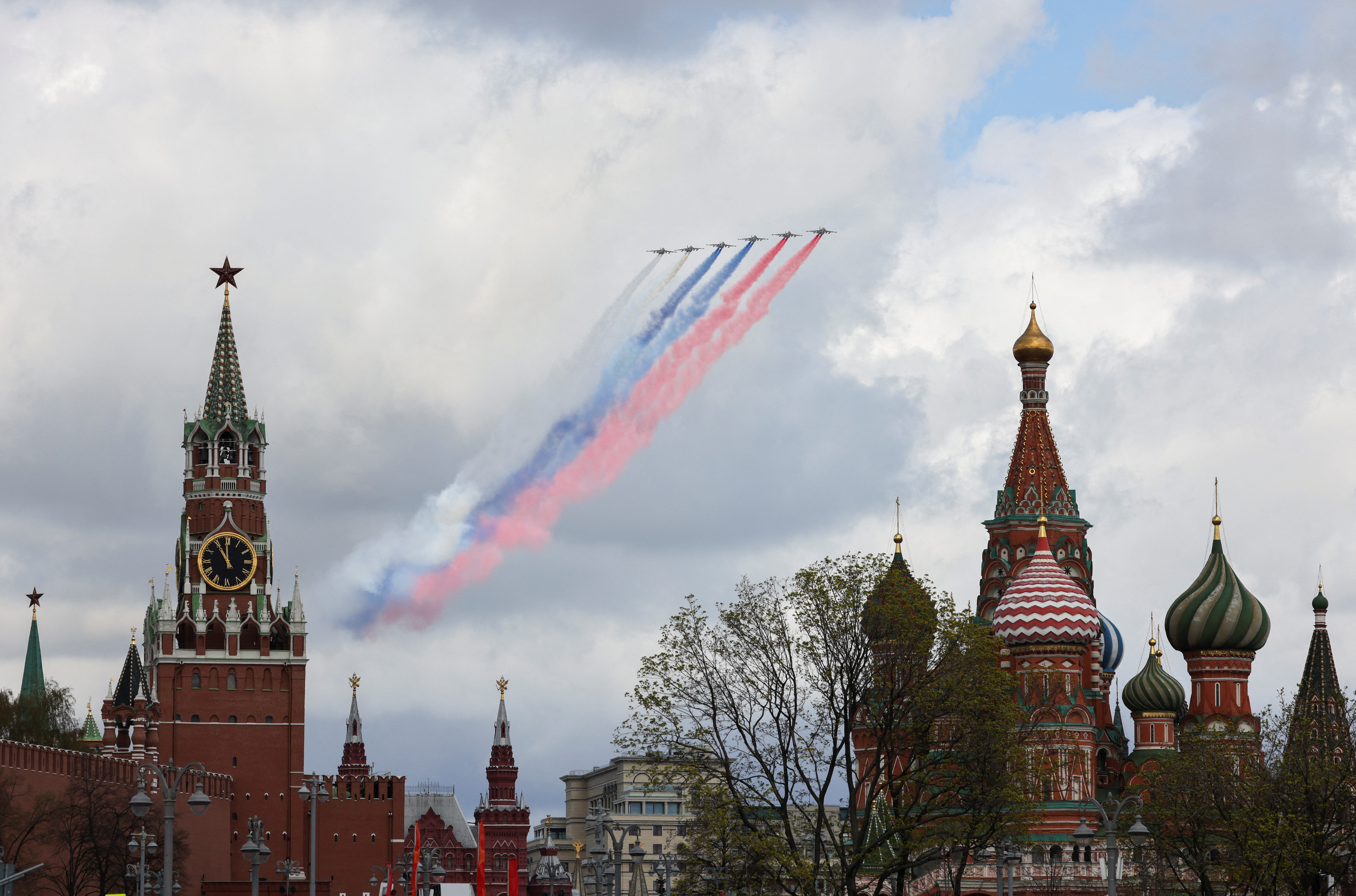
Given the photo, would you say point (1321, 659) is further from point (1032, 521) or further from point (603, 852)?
point (603, 852)

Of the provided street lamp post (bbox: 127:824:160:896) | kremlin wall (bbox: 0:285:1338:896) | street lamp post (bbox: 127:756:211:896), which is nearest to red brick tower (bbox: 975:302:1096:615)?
kremlin wall (bbox: 0:285:1338:896)

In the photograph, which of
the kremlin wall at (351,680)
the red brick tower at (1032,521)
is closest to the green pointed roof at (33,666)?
the kremlin wall at (351,680)

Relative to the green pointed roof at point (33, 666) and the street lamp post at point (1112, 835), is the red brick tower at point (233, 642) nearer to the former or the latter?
the green pointed roof at point (33, 666)

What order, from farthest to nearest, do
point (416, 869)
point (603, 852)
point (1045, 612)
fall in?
1. point (416, 869)
2. point (1045, 612)
3. point (603, 852)

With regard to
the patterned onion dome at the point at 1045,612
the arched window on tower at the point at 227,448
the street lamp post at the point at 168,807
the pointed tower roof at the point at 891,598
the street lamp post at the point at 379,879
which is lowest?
the street lamp post at the point at 379,879

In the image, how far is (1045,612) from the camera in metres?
109

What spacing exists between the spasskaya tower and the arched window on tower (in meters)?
0.07

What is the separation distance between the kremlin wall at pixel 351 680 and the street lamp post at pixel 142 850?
15.5 feet

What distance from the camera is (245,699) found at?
141 meters

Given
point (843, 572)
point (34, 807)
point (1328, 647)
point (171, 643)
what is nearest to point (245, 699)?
point (171, 643)

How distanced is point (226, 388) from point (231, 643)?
17.6m

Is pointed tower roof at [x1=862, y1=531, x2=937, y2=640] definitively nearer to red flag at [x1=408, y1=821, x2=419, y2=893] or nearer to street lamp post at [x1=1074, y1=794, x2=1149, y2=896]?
street lamp post at [x1=1074, y1=794, x2=1149, y2=896]

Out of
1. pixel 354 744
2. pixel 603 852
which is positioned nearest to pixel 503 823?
pixel 354 744

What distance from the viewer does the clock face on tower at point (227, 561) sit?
472 ft
